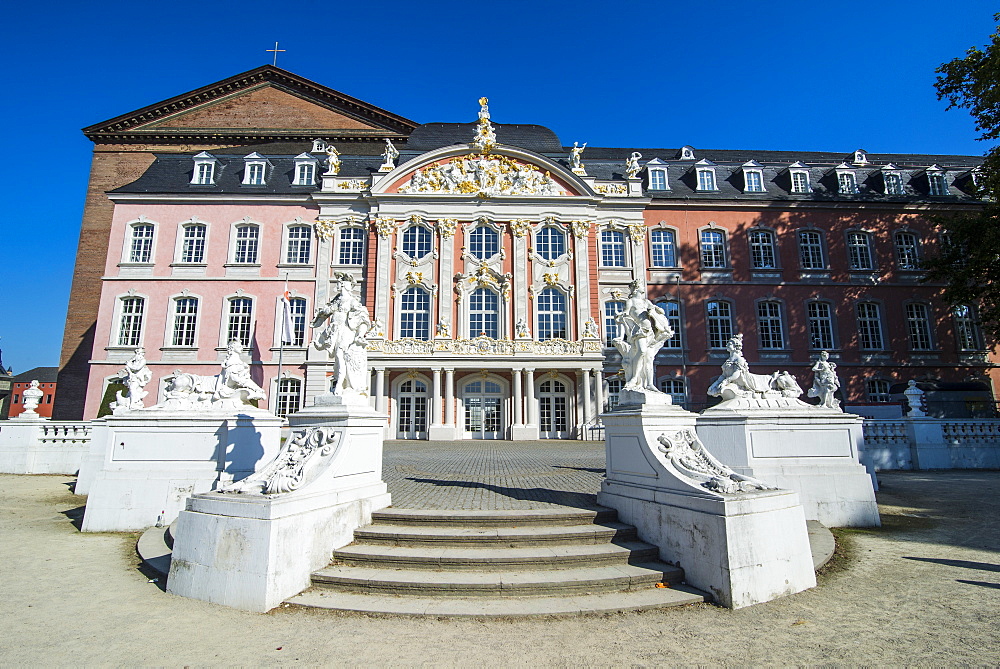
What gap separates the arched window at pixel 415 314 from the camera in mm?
26203

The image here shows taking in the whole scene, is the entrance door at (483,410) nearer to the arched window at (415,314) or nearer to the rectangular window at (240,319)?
the arched window at (415,314)

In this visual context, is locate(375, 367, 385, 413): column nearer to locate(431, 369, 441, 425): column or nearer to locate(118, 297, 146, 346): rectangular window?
Answer: locate(431, 369, 441, 425): column

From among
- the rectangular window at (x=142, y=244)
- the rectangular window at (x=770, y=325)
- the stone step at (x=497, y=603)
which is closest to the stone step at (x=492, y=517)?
the stone step at (x=497, y=603)

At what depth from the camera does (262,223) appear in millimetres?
27766

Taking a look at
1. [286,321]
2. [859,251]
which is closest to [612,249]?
[859,251]

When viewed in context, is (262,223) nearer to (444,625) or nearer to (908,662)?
(444,625)

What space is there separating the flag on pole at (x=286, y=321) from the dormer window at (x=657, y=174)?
800 inches

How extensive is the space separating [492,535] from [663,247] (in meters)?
25.1

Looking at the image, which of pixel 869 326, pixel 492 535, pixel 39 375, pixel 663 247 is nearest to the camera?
pixel 492 535

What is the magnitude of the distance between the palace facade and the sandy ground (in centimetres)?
1908

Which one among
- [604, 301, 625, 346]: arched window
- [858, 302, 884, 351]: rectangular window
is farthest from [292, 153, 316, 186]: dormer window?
[858, 302, 884, 351]: rectangular window

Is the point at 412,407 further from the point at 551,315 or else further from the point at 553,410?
the point at 551,315

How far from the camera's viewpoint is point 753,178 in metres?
29.5

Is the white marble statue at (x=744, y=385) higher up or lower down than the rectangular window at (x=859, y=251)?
lower down
